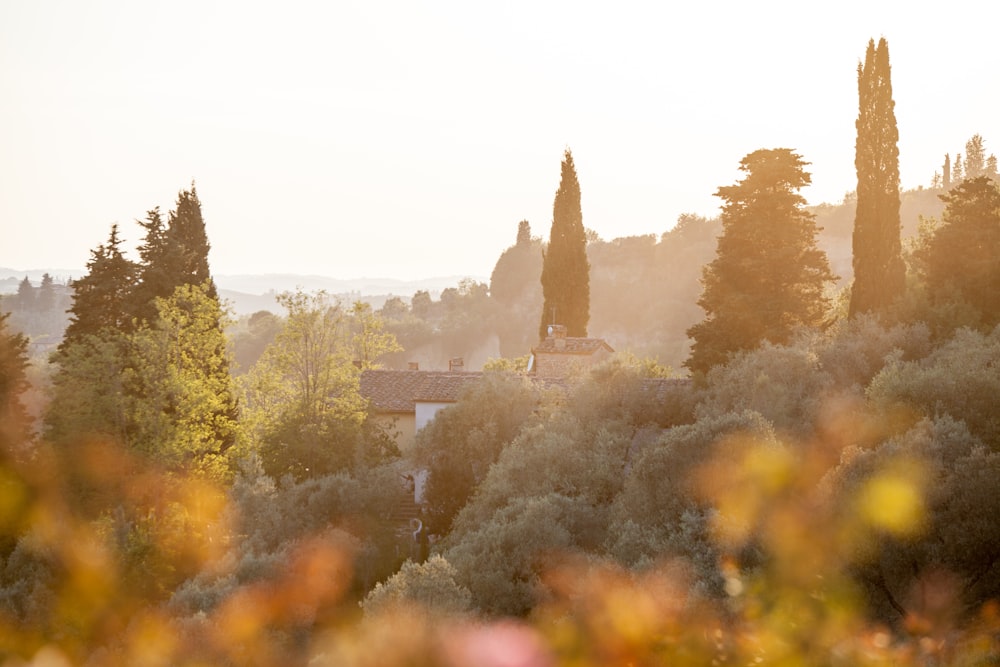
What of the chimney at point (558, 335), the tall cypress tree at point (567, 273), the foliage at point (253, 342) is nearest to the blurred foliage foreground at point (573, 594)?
the chimney at point (558, 335)

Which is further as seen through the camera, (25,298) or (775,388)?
(25,298)

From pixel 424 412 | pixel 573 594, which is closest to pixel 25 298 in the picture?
pixel 424 412

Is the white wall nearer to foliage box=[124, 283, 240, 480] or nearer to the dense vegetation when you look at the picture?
the dense vegetation

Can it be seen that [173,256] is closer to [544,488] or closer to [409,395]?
[409,395]

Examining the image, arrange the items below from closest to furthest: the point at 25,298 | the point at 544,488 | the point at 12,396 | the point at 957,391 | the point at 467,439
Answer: the point at 957,391 < the point at 544,488 < the point at 467,439 < the point at 12,396 < the point at 25,298

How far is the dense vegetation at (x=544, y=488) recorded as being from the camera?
1209cm

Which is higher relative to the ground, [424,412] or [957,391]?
[957,391]

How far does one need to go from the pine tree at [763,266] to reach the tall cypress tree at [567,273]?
22652 millimetres

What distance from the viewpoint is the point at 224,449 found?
3319 centimetres

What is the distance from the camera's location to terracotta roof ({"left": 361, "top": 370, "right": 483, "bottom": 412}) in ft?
119

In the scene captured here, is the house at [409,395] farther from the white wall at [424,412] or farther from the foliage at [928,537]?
the foliage at [928,537]

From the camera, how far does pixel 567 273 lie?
5362 centimetres

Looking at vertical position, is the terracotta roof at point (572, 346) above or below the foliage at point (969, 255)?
below

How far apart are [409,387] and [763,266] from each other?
18606mm
